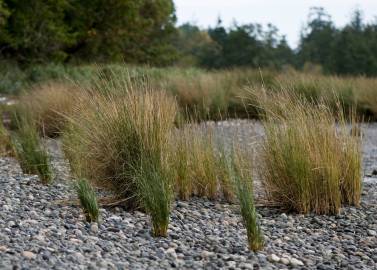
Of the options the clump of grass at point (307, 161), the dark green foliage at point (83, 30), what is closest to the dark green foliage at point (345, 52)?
the dark green foliage at point (83, 30)

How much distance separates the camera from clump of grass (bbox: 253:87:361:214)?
4.20m

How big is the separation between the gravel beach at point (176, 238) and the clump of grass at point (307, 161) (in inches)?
4.8

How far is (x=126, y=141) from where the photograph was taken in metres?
4.06

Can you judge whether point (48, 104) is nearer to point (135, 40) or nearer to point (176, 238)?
point (176, 238)

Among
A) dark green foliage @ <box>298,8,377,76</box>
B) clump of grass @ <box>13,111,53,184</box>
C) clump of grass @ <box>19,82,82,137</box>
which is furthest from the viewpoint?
dark green foliage @ <box>298,8,377,76</box>

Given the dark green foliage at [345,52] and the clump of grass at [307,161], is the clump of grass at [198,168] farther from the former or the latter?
the dark green foliage at [345,52]

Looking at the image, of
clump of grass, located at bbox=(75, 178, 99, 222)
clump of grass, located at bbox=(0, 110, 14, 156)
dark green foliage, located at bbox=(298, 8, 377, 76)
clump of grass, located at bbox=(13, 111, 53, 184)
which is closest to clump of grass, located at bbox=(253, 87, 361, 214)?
clump of grass, located at bbox=(75, 178, 99, 222)

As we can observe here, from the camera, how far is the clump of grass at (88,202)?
362 centimetres

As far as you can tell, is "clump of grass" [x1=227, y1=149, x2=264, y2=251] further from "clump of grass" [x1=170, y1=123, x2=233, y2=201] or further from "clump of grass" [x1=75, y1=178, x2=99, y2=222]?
"clump of grass" [x1=75, y1=178, x2=99, y2=222]

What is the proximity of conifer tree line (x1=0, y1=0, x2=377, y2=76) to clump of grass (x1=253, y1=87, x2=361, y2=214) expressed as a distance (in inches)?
166

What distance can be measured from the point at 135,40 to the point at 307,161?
19257mm

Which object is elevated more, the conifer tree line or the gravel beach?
the conifer tree line

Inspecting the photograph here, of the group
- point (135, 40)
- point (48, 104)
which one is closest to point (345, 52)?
point (135, 40)

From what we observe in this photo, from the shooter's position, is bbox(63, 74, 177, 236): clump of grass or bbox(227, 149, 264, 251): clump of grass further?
bbox(63, 74, 177, 236): clump of grass
